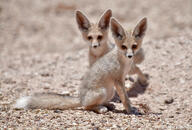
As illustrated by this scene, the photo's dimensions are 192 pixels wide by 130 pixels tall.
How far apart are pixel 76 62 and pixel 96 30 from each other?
1.76 m

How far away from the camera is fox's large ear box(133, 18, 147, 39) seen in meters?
5.59

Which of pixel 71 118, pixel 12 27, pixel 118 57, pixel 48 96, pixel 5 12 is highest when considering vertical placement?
pixel 5 12

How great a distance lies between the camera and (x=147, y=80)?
23.7ft

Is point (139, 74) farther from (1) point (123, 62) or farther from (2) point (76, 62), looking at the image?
(2) point (76, 62)

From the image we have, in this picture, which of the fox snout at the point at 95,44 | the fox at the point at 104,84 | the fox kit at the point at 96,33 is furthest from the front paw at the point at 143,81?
the fox at the point at 104,84

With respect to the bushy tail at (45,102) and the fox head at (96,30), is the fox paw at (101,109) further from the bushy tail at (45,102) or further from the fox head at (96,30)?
the fox head at (96,30)

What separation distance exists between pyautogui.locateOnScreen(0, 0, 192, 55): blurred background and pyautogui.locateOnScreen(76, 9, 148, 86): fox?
11.9 ft

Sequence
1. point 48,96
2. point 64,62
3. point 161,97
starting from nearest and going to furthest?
point 48,96, point 161,97, point 64,62

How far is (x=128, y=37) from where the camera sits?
5488mm

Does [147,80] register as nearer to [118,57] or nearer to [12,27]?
[118,57]

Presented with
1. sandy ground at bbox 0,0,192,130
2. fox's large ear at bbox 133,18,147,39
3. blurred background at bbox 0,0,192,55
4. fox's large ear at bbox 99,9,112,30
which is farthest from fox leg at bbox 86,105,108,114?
blurred background at bbox 0,0,192,55

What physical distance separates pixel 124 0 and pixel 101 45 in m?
7.24

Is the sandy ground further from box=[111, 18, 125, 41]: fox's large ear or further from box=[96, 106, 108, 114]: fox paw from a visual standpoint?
box=[111, 18, 125, 41]: fox's large ear

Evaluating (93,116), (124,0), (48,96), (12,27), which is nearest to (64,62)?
(48,96)
